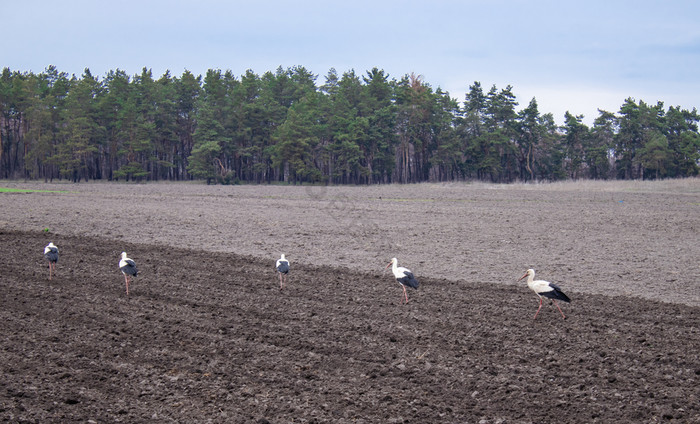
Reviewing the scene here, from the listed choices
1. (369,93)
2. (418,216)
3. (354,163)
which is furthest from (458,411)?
(369,93)

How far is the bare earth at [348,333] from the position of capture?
21.3ft

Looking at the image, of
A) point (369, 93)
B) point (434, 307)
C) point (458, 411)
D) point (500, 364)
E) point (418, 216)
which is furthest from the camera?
point (369, 93)

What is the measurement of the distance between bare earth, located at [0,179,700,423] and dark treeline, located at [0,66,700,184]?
207 feet

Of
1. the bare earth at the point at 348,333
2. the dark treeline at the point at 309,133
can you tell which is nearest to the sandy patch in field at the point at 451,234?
the bare earth at the point at 348,333

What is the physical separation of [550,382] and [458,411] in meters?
1.59

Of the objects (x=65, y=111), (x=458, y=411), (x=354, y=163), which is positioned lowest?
(x=458, y=411)

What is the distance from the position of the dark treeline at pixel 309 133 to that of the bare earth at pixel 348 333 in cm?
6321

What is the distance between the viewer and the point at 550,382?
7.17m

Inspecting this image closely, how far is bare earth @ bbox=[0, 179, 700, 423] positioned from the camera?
6.50m

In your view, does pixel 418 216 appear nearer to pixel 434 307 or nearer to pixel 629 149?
pixel 434 307

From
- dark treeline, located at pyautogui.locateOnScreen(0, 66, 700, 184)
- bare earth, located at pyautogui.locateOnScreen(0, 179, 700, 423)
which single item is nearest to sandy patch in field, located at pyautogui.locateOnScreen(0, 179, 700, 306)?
bare earth, located at pyautogui.locateOnScreen(0, 179, 700, 423)

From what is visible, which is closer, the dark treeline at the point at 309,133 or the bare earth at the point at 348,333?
the bare earth at the point at 348,333

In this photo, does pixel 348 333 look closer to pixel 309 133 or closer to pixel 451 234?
pixel 451 234

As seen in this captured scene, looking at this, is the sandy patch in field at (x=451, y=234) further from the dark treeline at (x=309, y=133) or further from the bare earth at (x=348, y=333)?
the dark treeline at (x=309, y=133)
